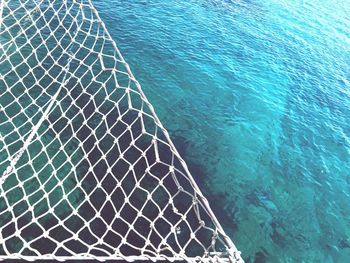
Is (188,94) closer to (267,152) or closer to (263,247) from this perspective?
(267,152)

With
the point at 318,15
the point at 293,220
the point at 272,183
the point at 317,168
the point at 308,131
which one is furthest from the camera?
the point at 318,15

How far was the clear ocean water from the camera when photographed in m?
13.0

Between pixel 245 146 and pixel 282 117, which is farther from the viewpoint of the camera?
pixel 282 117

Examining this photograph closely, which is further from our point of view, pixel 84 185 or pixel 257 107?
pixel 257 107

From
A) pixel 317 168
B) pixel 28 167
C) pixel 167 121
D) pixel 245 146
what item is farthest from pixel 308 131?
pixel 28 167

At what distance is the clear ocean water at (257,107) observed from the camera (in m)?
13.0

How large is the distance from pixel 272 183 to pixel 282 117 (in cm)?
524

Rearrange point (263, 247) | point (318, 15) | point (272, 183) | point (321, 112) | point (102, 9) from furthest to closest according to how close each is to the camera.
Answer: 1. point (318, 15)
2. point (102, 9)
3. point (321, 112)
4. point (272, 183)
5. point (263, 247)

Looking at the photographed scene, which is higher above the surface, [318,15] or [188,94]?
[318,15]

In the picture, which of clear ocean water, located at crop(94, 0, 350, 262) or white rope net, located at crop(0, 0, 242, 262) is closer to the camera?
white rope net, located at crop(0, 0, 242, 262)

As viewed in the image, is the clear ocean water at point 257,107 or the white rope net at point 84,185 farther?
the clear ocean water at point 257,107

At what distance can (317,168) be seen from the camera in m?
15.7

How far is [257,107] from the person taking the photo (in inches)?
736

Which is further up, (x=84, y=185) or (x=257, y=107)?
(x=257, y=107)
